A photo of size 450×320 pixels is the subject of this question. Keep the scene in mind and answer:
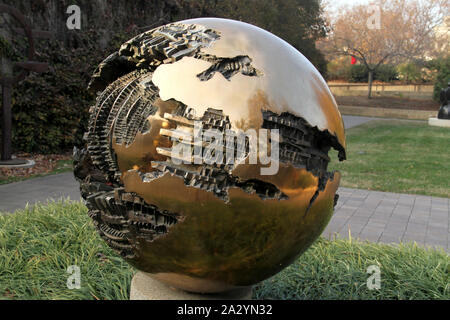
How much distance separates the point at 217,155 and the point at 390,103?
1237 inches

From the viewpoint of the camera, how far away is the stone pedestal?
2.65 m

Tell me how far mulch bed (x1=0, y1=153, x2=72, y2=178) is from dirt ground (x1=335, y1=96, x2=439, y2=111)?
24.6 m

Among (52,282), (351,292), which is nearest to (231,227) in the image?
(351,292)

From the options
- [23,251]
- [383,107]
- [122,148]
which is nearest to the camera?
[122,148]

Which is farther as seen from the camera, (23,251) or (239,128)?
(23,251)

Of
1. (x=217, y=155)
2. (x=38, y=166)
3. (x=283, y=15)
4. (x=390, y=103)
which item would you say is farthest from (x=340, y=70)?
(x=217, y=155)

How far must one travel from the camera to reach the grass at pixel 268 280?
11.2ft

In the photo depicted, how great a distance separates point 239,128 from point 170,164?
40 centimetres

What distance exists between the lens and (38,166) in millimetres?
9664

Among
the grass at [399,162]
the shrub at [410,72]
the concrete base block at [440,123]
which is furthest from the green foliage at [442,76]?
the grass at [399,162]

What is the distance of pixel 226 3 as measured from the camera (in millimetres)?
15539

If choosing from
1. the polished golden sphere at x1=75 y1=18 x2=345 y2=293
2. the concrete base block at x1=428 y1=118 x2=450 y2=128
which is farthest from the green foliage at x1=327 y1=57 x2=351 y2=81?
the polished golden sphere at x1=75 y1=18 x2=345 y2=293

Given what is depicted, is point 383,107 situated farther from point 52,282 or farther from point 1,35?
point 52,282

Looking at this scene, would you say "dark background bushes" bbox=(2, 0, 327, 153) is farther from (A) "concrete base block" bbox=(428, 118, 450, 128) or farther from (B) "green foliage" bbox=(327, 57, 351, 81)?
(B) "green foliage" bbox=(327, 57, 351, 81)
